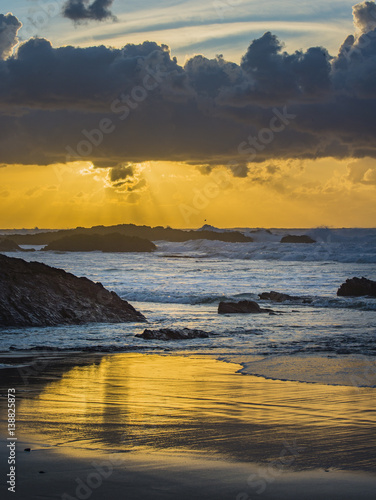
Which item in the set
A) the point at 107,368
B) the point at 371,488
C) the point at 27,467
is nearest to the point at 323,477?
the point at 371,488

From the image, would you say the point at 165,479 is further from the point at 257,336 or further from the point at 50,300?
the point at 50,300

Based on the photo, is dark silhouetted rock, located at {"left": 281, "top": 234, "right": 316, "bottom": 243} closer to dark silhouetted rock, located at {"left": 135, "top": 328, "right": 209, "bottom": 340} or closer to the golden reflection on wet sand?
dark silhouetted rock, located at {"left": 135, "top": 328, "right": 209, "bottom": 340}

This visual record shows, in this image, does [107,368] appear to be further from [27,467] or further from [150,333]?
[27,467]

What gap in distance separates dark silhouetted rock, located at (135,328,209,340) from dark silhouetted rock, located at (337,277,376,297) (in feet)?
43.7

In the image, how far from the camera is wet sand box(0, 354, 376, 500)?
14.8 ft

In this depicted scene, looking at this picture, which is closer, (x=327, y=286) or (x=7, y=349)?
(x=7, y=349)

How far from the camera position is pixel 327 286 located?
33.6 metres

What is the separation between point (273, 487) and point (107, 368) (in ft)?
19.7

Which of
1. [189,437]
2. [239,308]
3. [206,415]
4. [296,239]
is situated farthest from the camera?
[296,239]

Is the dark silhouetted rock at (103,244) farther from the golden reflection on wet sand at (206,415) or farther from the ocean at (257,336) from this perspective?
the golden reflection on wet sand at (206,415)

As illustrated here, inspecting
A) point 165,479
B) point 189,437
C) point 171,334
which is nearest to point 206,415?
point 189,437

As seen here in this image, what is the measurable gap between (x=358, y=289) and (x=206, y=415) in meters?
20.4

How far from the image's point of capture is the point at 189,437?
5.90 m

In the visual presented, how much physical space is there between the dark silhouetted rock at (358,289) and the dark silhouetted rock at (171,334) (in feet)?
43.7
